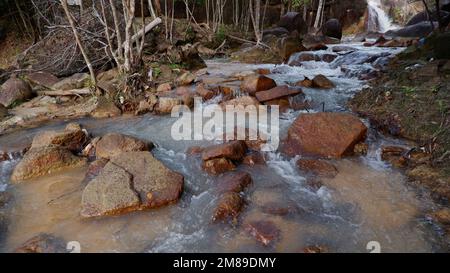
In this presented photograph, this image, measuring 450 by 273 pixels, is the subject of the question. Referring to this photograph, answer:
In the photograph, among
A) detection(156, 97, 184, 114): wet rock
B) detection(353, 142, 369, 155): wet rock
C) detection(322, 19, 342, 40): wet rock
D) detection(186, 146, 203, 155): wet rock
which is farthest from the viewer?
detection(322, 19, 342, 40): wet rock

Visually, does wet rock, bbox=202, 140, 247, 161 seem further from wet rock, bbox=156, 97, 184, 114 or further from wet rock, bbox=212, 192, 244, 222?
wet rock, bbox=156, 97, 184, 114

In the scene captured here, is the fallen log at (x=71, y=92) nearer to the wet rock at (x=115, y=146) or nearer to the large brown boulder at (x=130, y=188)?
the wet rock at (x=115, y=146)

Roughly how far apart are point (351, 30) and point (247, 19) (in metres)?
9.36

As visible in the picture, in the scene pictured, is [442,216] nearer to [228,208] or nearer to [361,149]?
A: [361,149]

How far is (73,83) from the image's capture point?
26.9ft

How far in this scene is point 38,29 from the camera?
12852 millimetres

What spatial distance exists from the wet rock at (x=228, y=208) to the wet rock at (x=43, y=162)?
2391 millimetres

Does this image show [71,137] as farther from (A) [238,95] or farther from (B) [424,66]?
(B) [424,66]

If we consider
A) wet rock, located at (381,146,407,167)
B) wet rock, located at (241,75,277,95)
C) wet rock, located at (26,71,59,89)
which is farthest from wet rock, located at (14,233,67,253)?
wet rock, located at (26,71,59,89)

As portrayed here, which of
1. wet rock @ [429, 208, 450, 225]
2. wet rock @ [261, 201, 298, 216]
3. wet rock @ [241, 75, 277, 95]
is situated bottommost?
wet rock @ [261, 201, 298, 216]

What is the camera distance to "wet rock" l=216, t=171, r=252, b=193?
3.87 meters

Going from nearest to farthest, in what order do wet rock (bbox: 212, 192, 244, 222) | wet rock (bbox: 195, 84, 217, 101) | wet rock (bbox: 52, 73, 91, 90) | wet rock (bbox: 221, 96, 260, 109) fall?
wet rock (bbox: 212, 192, 244, 222), wet rock (bbox: 221, 96, 260, 109), wet rock (bbox: 195, 84, 217, 101), wet rock (bbox: 52, 73, 91, 90)

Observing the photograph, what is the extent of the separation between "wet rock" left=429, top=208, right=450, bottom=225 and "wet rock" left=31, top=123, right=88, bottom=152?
4.96m

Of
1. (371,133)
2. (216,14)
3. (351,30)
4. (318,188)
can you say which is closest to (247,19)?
(216,14)
